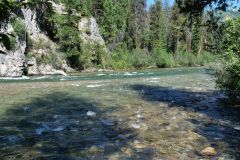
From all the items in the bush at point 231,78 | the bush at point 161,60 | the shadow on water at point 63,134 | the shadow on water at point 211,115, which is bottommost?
the bush at point 161,60

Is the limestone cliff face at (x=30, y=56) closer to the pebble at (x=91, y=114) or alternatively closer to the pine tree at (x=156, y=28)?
the pebble at (x=91, y=114)

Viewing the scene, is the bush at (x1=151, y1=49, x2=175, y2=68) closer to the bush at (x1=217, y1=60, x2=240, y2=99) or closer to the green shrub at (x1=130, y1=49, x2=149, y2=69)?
the green shrub at (x1=130, y1=49, x2=149, y2=69)

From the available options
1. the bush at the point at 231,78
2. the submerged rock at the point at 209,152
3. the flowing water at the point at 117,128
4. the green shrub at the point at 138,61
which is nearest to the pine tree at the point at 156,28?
the green shrub at the point at 138,61

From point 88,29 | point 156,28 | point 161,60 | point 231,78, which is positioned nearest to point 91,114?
point 231,78

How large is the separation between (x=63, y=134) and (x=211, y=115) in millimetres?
6322

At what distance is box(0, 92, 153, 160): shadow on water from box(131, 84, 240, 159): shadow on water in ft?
7.39

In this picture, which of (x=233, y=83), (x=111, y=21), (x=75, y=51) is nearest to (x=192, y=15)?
(x=233, y=83)

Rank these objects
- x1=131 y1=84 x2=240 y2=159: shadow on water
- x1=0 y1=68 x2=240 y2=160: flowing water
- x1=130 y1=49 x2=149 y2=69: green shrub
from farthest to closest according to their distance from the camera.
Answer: x1=130 y1=49 x2=149 y2=69: green shrub → x1=131 y1=84 x2=240 y2=159: shadow on water → x1=0 y1=68 x2=240 y2=160: flowing water

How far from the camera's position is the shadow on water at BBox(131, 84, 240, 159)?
32.6ft

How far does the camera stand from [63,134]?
10852 mm

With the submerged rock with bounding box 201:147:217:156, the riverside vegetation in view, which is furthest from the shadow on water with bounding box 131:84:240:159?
the riverside vegetation

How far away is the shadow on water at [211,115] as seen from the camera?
9.95 metres

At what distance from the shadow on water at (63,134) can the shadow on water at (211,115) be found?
2.25 meters

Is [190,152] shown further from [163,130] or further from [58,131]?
[58,131]
